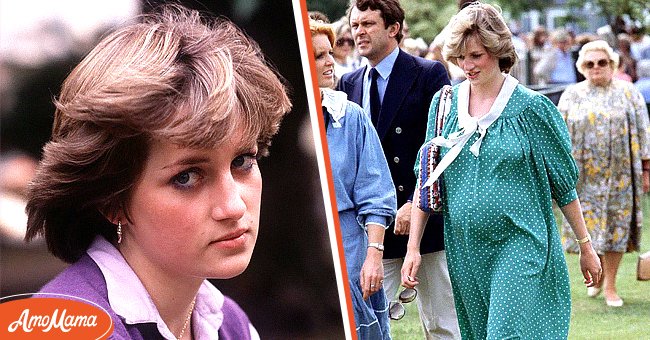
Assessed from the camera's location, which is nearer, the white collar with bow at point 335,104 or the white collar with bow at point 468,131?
the white collar with bow at point 335,104

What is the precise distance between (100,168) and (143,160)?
0.30 feet

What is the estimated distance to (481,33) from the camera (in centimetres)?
459

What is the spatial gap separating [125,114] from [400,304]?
10.1 feet

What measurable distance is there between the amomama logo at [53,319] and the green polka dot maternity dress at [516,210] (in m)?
2.10

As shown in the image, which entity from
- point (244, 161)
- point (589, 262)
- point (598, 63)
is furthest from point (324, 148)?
point (598, 63)

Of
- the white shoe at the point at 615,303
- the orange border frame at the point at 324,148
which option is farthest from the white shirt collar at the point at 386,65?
the white shoe at the point at 615,303

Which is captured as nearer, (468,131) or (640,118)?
(468,131)

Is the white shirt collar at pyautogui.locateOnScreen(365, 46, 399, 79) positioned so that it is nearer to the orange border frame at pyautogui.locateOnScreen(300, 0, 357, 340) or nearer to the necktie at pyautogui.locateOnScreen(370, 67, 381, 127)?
the necktie at pyautogui.locateOnScreen(370, 67, 381, 127)

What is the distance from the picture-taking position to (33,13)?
2.55m

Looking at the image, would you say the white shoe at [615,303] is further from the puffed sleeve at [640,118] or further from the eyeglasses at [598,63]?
the eyeglasses at [598,63]

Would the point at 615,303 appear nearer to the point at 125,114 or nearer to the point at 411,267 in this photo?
the point at 411,267

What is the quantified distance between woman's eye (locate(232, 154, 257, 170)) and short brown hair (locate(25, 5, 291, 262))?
68 millimetres

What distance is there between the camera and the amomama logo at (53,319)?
258 centimetres

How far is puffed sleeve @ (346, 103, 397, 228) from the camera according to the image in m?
4.33
